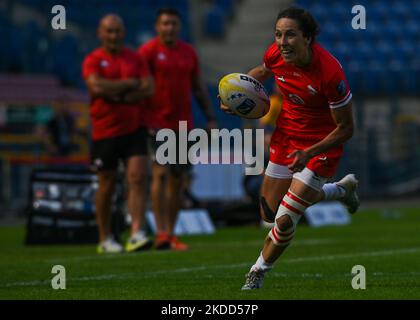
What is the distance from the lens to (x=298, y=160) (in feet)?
23.8

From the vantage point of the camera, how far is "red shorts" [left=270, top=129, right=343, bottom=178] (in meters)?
7.66

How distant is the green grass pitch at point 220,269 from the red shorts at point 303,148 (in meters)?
0.81

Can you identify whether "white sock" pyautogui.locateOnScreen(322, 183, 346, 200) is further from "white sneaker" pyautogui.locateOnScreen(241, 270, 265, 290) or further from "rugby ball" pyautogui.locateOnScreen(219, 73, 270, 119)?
"white sneaker" pyautogui.locateOnScreen(241, 270, 265, 290)

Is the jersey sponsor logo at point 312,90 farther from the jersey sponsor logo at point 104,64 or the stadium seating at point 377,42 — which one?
the stadium seating at point 377,42

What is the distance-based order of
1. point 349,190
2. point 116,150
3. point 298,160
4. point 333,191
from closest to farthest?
point 298,160, point 333,191, point 349,190, point 116,150

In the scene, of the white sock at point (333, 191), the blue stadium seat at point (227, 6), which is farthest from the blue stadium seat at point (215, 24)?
the white sock at point (333, 191)

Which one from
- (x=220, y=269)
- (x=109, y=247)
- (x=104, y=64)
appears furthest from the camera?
(x=104, y=64)

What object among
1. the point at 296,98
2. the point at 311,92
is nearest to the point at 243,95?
the point at 296,98

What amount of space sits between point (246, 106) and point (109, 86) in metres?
4.13

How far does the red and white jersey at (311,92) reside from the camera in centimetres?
745

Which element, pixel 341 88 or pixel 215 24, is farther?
pixel 215 24

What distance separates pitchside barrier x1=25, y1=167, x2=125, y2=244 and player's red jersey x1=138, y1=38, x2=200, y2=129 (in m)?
1.28

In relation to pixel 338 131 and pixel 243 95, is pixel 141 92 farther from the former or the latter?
pixel 338 131
